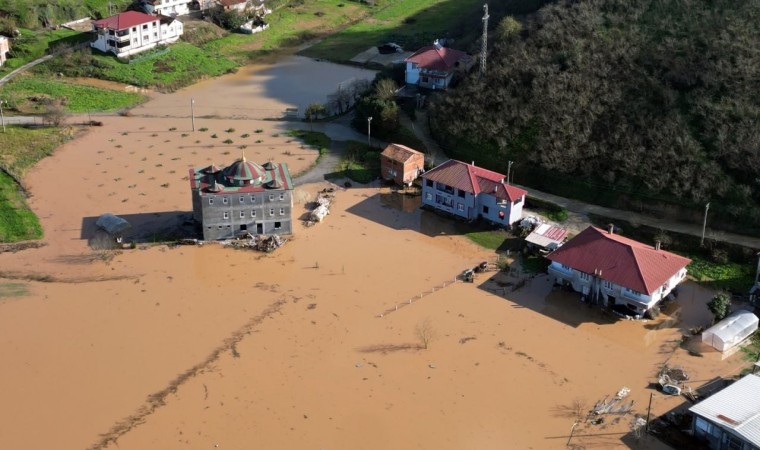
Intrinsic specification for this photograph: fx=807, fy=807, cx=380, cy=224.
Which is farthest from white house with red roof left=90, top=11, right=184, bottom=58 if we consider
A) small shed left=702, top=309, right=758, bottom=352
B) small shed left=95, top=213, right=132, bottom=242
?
small shed left=702, top=309, right=758, bottom=352

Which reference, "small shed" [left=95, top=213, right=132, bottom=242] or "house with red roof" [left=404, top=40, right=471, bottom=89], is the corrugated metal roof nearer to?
"small shed" [left=95, top=213, right=132, bottom=242]

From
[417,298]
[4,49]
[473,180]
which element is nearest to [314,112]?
[473,180]

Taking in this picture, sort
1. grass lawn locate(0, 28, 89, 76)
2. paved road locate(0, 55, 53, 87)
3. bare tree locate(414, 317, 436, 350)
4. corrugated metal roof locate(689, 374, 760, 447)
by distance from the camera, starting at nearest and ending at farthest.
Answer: corrugated metal roof locate(689, 374, 760, 447), bare tree locate(414, 317, 436, 350), paved road locate(0, 55, 53, 87), grass lawn locate(0, 28, 89, 76)

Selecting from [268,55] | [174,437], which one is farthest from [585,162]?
[268,55]

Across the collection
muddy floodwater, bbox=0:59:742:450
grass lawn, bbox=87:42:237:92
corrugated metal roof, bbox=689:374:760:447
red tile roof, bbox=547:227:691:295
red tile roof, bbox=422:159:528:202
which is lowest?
muddy floodwater, bbox=0:59:742:450

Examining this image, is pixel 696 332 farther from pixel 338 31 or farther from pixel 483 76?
pixel 338 31

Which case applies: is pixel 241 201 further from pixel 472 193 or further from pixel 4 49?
pixel 4 49
